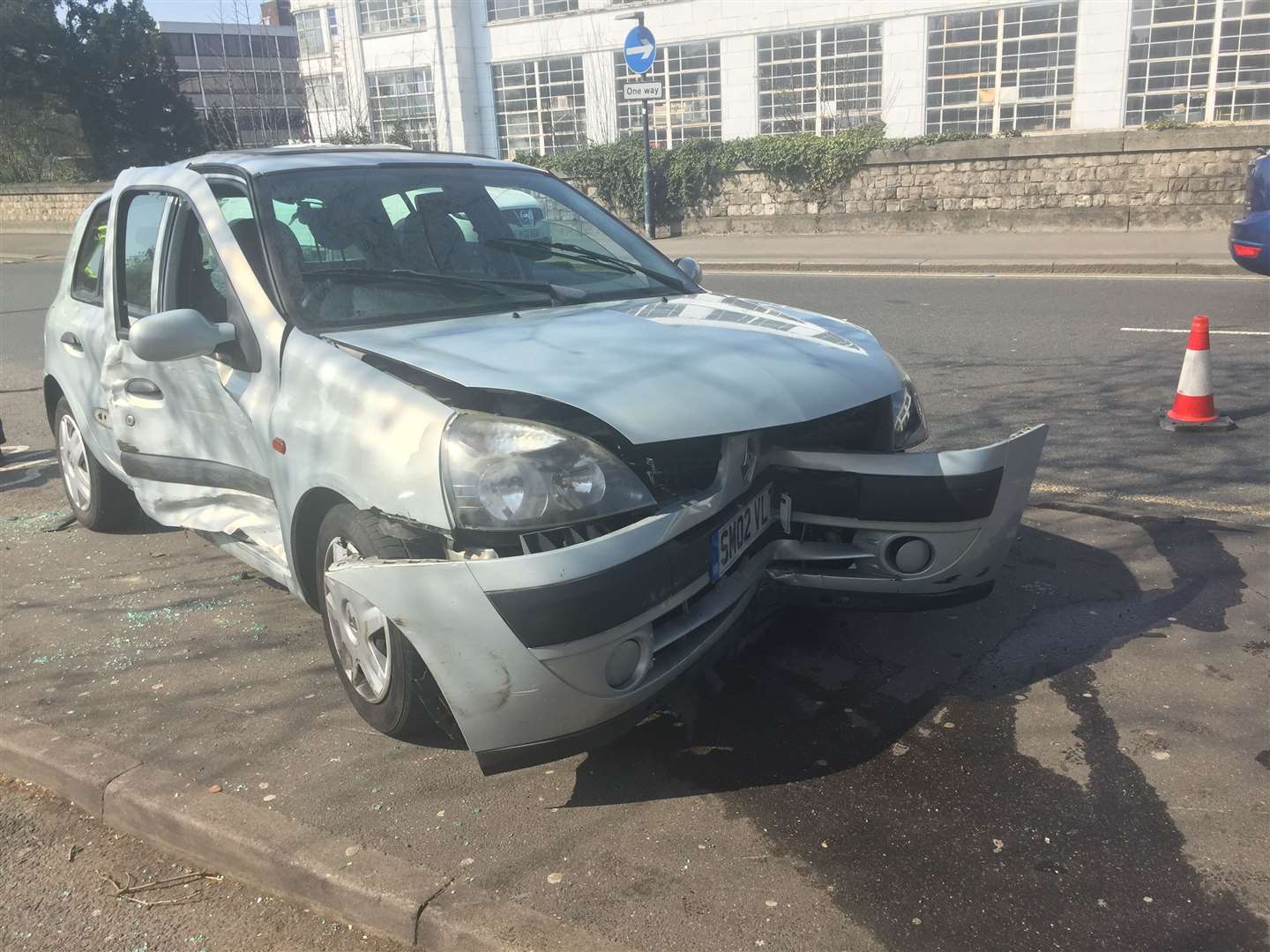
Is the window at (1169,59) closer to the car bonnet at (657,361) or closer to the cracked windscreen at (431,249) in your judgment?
the cracked windscreen at (431,249)

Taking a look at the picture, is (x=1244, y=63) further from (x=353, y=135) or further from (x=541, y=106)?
(x=353, y=135)

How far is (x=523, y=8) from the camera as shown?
34531 millimetres

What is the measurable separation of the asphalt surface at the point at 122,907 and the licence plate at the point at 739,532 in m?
1.25

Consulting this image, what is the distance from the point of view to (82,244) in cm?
535

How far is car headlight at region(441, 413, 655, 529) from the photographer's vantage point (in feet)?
9.03

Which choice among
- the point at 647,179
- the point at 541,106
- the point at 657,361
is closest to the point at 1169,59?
the point at 647,179

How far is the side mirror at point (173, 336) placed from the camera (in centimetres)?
350

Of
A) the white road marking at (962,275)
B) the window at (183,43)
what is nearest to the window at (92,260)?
A: the white road marking at (962,275)

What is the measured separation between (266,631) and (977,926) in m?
2.85

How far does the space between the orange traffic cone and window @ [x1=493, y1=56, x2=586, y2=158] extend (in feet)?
95.8

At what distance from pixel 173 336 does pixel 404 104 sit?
120 ft

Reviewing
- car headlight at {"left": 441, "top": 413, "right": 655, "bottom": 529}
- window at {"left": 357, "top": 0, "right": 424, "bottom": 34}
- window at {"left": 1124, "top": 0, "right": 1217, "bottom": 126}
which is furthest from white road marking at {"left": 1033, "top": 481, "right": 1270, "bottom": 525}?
window at {"left": 357, "top": 0, "right": 424, "bottom": 34}

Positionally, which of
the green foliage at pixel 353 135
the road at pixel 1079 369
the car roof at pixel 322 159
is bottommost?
the road at pixel 1079 369

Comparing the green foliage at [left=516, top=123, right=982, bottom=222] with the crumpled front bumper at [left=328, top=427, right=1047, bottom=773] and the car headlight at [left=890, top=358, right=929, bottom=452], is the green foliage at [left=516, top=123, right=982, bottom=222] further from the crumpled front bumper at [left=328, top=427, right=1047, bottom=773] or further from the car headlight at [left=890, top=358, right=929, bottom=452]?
the crumpled front bumper at [left=328, top=427, right=1047, bottom=773]
